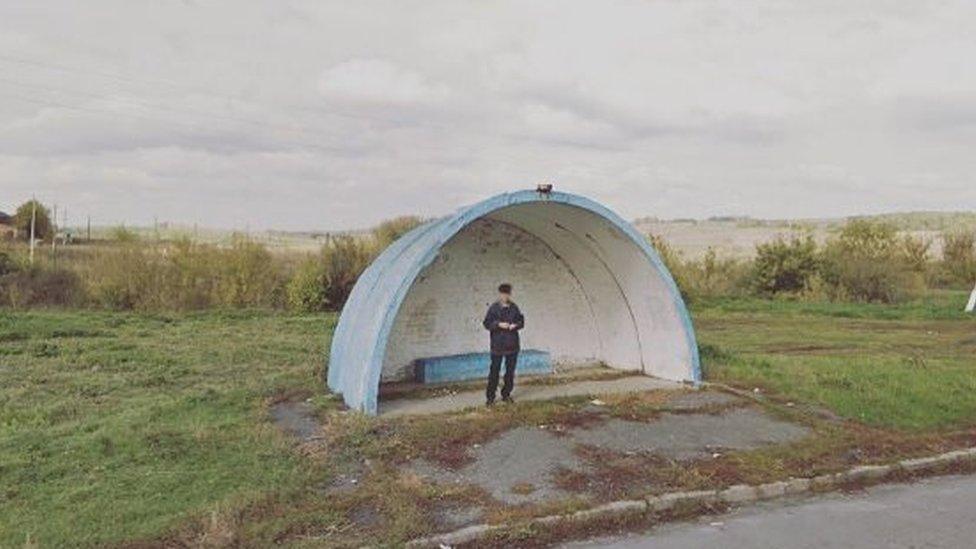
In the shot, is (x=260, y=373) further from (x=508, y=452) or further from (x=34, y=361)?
(x=508, y=452)

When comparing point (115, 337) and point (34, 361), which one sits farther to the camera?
point (115, 337)

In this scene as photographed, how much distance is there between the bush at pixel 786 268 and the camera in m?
37.2

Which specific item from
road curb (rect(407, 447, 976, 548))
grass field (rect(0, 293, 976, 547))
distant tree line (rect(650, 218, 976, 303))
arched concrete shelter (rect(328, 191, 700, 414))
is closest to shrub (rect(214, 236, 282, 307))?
grass field (rect(0, 293, 976, 547))

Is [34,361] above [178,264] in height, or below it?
below

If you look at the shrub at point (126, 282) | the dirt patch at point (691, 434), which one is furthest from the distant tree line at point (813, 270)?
the dirt patch at point (691, 434)

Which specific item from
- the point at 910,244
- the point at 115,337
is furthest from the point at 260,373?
the point at 910,244

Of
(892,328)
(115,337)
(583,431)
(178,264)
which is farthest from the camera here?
(178,264)

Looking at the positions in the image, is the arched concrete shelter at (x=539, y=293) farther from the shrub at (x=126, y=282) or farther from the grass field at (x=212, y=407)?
the shrub at (x=126, y=282)

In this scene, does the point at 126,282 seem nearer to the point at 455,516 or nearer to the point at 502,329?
the point at 502,329

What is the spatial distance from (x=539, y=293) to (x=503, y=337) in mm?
3983

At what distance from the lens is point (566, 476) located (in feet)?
30.0

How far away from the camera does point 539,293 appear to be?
53.2ft

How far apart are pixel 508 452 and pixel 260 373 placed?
7189 millimetres

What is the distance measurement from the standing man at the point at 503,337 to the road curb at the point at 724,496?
13.7 ft
